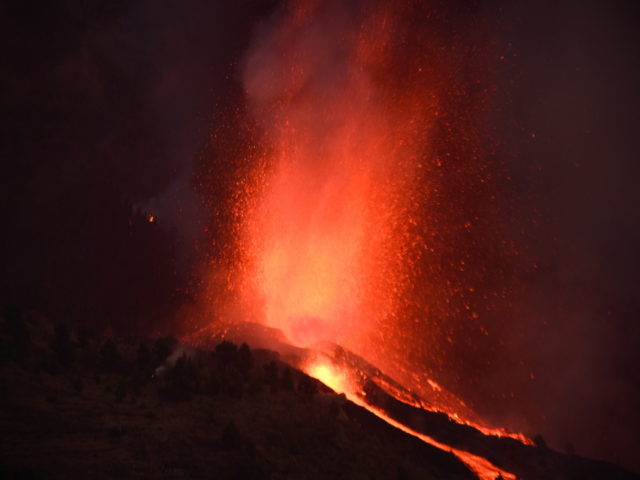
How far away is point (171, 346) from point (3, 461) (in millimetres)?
29169

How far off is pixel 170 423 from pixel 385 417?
74.0ft

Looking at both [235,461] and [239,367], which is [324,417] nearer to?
[235,461]

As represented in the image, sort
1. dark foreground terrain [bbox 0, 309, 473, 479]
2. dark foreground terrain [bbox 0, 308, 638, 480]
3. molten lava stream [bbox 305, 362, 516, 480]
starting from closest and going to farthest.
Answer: dark foreground terrain [bbox 0, 309, 473, 479] → dark foreground terrain [bbox 0, 308, 638, 480] → molten lava stream [bbox 305, 362, 516, 480]

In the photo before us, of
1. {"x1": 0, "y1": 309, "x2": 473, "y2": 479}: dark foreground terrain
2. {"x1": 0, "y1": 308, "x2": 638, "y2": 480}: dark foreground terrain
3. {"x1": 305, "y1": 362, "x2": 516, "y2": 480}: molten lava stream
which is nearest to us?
{"x1": 0, "y1": 309, "x2": 473, "y2": 479}: dark foreground terrain

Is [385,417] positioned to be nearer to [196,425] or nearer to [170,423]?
[196,425]

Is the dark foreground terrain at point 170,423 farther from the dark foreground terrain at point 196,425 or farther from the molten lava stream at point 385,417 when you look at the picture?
the molten lava stream at point 385,417

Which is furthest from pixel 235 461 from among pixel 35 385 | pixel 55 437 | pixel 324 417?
pixel 35 385

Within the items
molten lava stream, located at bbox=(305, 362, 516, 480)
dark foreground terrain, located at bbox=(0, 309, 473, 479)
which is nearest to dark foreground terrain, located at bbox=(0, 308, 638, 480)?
dark foreground terrain, located at bbox=(0, 309, 473, 479)

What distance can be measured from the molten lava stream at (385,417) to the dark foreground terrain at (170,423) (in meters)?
3.62

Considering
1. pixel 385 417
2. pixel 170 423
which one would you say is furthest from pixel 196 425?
pixel 385 417

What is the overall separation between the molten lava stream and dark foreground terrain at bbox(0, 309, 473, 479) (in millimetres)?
3617

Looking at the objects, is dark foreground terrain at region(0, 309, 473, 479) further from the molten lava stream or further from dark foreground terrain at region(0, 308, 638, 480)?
the molten lava stream

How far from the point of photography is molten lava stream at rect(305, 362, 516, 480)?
1302 inches

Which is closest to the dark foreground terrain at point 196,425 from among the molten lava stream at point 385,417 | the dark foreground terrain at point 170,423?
the dark foreground terrain at point 170,423
